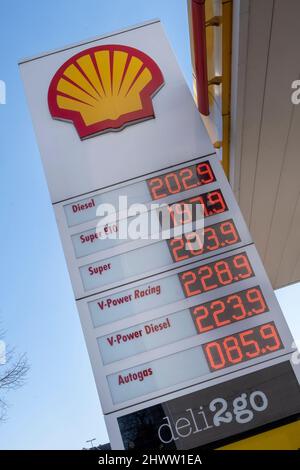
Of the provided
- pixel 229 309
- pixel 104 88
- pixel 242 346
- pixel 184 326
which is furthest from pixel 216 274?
pixel 104 88

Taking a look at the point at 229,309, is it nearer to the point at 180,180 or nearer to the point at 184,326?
the point at 184,326

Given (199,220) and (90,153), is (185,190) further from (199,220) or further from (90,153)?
(90,153)

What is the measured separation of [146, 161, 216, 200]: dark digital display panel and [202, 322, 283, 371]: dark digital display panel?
55.1 inches

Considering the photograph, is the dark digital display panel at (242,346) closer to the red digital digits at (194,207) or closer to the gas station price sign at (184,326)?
the gas station price sign at (184,326)

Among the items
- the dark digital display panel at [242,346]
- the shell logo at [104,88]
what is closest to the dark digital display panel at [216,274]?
the dark digital display panel at [242,346]

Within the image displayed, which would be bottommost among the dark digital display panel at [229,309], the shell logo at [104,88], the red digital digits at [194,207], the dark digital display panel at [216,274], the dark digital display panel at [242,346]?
the dark digital display panel at [242,346]

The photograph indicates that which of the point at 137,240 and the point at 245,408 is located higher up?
the point at 137,240

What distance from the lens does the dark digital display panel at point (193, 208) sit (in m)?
3.91

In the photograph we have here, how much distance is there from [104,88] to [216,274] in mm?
2395

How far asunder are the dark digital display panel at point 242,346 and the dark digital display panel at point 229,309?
0.12 m

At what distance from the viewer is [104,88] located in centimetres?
469

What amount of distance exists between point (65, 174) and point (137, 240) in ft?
3.44

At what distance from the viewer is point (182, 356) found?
3443mm
